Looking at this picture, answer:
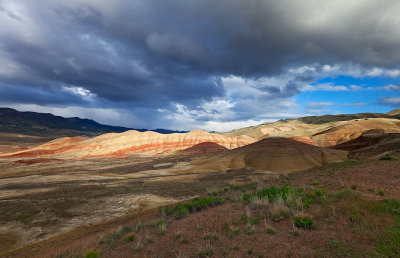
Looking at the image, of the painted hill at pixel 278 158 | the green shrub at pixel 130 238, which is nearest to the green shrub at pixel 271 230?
the green shrub at pixel 130 238

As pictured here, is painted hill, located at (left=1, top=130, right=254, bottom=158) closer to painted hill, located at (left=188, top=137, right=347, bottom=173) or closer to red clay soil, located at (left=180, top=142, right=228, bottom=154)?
red clay soil, located at (left=180, top=142, right=228, bottom=154)

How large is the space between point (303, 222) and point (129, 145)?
114 meters

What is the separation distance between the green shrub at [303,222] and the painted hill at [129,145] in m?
95.6

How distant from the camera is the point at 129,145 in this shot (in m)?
112

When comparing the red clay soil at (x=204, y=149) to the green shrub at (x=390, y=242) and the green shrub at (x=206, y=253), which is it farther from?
the green shrub at (x=390, y=242)

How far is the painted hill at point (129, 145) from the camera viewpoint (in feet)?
339

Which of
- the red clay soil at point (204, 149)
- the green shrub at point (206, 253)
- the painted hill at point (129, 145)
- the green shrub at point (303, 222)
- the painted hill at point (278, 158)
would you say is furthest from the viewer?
the painted hill at point (129, 145)

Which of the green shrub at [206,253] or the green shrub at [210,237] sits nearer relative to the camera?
the green shrub at [206,253]

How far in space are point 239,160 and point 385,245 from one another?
172 feet

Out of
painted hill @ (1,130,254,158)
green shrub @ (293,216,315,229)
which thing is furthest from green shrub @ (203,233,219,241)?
painted hill @ (1,130,254,158)

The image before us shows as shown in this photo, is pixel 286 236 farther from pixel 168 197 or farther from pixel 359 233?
pixel 168 197

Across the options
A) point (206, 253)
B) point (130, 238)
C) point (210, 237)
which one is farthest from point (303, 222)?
point (130, 238)

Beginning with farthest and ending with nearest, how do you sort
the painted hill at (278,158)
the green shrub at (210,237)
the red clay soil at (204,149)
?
the red clay soil at (204,149) < the painted hill at (278,158) < the green shrub at (210,237)

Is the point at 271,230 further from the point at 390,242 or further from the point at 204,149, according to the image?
the point at 204,149
